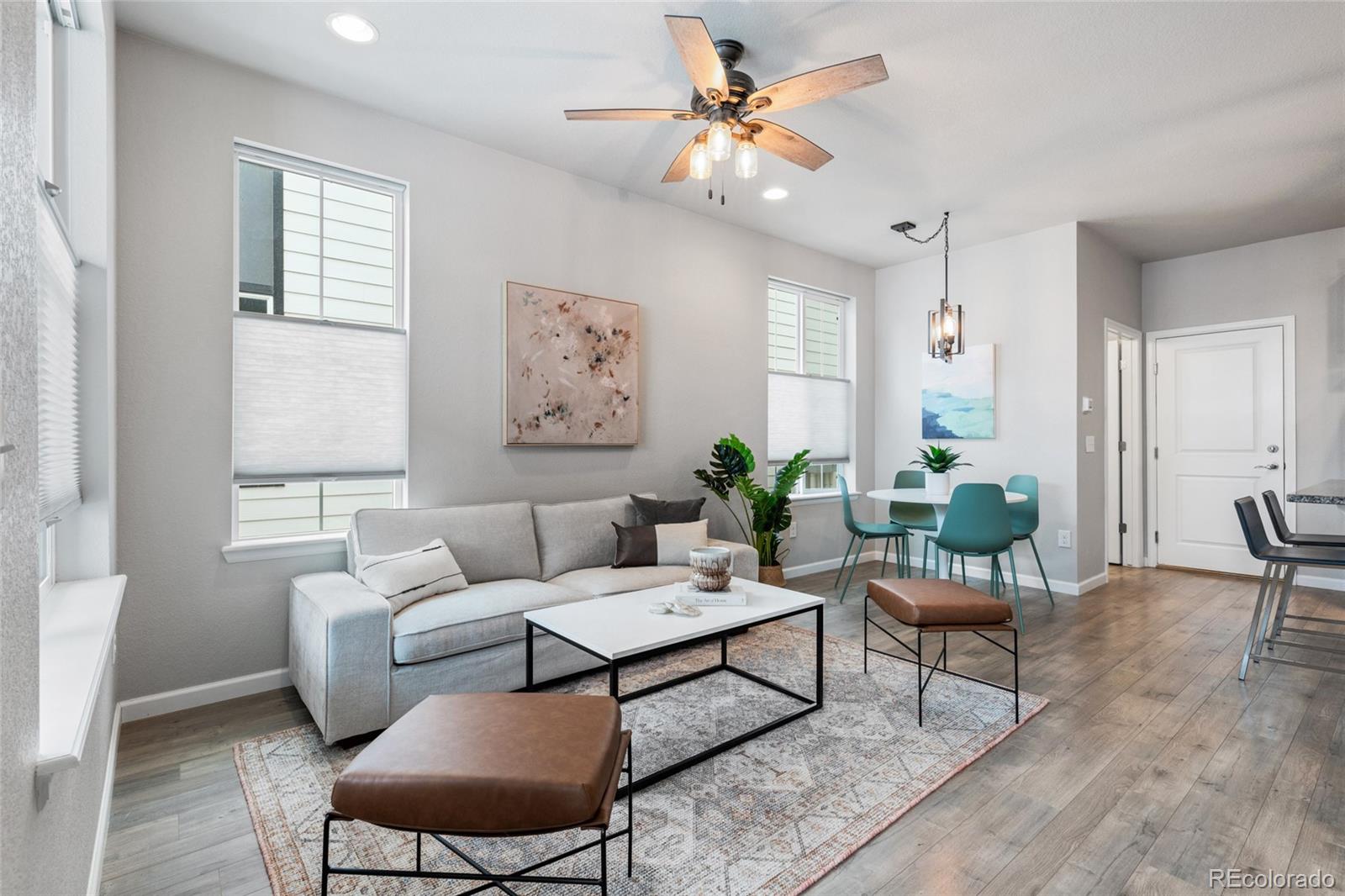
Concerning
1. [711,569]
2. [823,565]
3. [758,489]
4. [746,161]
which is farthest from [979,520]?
Answer: [746,161]

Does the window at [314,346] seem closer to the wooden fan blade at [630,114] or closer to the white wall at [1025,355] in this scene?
the wooden fan blade at [630,114]

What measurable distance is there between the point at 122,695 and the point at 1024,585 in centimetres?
545

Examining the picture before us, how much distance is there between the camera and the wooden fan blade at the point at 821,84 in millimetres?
2096

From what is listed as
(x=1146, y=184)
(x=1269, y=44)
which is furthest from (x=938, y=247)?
(x=1269, y=44)

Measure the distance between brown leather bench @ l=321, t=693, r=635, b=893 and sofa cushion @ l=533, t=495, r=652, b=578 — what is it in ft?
6.16

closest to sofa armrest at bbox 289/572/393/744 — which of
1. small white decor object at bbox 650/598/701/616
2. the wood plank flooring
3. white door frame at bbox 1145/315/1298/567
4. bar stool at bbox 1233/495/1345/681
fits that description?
the wood plank flooring

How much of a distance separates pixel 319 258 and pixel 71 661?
2.18 meters

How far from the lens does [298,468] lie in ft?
9.43

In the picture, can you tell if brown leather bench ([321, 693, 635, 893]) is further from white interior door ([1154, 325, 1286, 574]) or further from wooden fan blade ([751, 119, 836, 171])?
white interior door ([1154, 325, 1286, 574])

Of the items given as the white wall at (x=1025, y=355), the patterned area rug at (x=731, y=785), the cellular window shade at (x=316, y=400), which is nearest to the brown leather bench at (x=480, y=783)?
the patterned area rug at (x=731, y=785)

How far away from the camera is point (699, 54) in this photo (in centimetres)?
209

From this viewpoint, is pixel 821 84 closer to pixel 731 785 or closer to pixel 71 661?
pixel 731 785

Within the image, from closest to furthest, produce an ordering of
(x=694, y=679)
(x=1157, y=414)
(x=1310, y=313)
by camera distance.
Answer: (x=694, y=679), (x=1310, y=313), (x=1157, y=414)

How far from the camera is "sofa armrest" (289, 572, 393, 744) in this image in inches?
88.1
